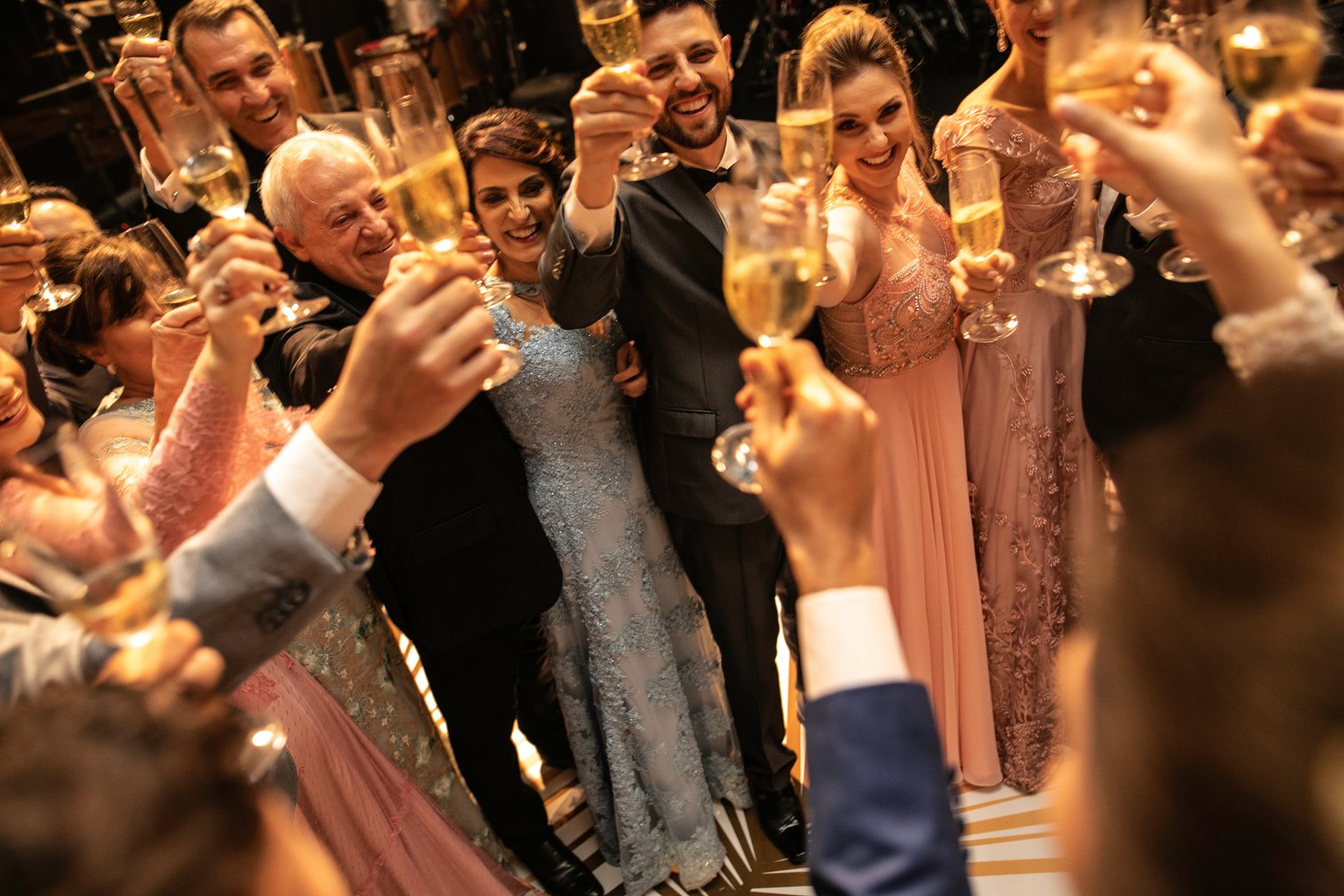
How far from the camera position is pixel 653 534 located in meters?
2.47

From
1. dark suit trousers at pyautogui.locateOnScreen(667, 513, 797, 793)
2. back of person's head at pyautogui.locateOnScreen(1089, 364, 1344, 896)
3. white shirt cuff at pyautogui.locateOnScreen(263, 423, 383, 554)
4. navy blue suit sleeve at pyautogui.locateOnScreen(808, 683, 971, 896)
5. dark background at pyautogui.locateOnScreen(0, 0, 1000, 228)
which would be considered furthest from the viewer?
dark background at pyautogui.locateOnScreen(0, 0, 1000, 228)

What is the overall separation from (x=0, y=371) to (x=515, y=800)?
1.58 m

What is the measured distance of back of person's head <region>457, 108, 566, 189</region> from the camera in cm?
222

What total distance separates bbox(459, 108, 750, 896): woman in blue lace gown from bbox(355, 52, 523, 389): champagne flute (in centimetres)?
72

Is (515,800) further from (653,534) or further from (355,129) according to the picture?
(355,129)

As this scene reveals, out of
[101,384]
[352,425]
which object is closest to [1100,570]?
[352,425]

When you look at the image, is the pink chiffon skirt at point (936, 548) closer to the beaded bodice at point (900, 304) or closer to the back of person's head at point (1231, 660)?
the beaded bodice at point (900, 304)

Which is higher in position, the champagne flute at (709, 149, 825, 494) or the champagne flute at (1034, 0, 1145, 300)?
the champagne flute at (1034, 0, 1145, 300)

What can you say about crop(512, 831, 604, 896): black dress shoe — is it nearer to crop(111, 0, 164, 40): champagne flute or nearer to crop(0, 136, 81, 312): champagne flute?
crop(0, 136, 81, 312): champagne flute

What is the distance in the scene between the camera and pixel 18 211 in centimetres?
214

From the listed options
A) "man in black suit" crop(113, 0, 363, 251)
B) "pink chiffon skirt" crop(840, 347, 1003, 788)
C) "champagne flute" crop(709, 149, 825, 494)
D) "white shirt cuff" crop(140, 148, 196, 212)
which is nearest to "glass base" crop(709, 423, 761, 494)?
"champagne flute" crop(709, 149, 825, 494)

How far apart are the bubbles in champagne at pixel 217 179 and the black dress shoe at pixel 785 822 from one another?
1946mm

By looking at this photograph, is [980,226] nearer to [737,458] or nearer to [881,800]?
[737,458]

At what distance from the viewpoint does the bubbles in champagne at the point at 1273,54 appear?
4.53 feet
